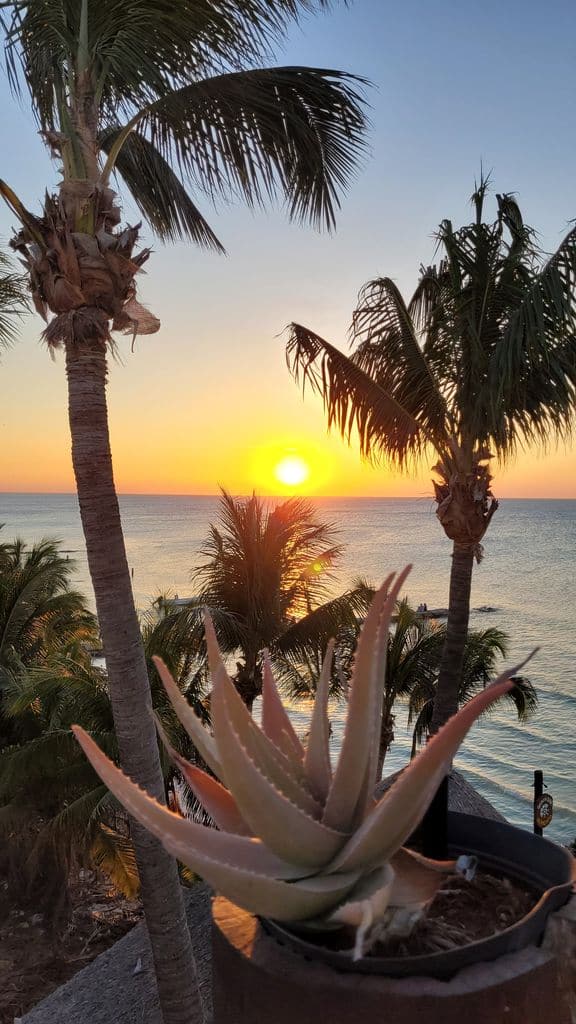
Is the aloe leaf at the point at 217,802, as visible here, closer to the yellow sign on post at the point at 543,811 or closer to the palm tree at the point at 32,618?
the palm tree at the point at 32,618

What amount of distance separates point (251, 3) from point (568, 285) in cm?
410

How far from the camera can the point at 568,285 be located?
7.01 m

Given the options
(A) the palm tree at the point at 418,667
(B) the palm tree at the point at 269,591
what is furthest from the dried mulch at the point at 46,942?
(A) the palm tree at the point at 418,667

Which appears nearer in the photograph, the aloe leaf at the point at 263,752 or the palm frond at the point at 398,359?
the aloe leaf at the point at 263,752

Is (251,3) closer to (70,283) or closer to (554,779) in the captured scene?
(70,283)

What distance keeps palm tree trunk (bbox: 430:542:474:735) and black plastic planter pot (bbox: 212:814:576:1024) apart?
913 cm

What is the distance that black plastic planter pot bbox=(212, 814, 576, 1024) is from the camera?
982 millimetres

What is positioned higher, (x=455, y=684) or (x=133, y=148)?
(x=133, y=148)

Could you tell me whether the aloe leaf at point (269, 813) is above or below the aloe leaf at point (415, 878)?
above

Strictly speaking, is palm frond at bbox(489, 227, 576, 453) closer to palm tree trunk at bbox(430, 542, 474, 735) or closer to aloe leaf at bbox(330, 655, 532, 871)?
palm tree trunk at bbox(430, 542, 474, 735)

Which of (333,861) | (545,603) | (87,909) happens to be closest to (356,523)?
(545,603)

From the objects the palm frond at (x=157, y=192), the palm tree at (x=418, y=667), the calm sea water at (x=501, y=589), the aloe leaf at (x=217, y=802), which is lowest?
the calm sea water at (x=501, y=589)

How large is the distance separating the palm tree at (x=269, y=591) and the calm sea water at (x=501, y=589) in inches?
88.4

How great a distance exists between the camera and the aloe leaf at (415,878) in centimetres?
114
